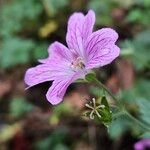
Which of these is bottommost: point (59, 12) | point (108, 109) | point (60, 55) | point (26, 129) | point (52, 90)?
point (108, 109)

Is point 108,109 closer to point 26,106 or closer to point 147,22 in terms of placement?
point 147,22

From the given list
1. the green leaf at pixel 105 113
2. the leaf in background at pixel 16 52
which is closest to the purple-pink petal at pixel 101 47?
the green leaf at pixel 105 113

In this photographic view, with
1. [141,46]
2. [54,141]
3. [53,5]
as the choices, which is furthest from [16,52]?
[141,46]

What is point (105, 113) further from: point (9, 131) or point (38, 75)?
point (9, 131)

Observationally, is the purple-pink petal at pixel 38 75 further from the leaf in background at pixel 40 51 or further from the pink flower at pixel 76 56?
the leaf in background at pixel 40 51

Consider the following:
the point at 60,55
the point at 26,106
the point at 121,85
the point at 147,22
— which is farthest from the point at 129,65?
the point at 60,55

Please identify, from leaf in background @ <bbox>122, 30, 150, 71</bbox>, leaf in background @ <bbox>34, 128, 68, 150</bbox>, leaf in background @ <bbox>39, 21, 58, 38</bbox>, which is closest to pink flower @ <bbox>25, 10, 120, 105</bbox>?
leaf in background @ <bbox>122, 30, 150, 71</bbox>

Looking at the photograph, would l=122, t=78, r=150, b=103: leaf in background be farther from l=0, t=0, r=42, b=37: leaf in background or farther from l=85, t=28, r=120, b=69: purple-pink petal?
l=85, t=28, r=120, b=69: purple-pink petal
